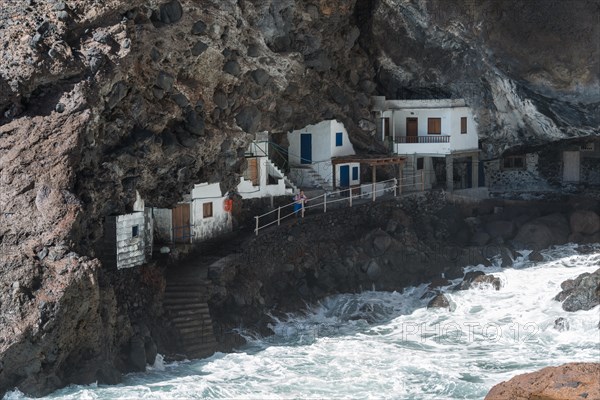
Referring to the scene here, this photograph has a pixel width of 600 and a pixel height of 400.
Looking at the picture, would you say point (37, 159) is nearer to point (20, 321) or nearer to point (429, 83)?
point (20, 321)

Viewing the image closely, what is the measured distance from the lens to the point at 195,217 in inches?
1969

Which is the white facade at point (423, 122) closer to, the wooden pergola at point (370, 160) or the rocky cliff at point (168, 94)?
the rocky cliff at point (168, 94)

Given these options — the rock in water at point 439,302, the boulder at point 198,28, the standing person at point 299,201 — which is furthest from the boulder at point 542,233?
the boulder at point 198,28

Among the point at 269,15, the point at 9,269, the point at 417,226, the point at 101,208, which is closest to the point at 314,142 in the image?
the point at 417,226

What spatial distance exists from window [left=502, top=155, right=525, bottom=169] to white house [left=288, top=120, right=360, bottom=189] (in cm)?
1004

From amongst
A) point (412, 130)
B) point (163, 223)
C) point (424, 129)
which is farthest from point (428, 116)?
point (163, 223)

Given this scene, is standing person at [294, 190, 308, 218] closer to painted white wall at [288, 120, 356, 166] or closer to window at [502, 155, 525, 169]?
painted white wall at [288, 120, 356, 166]

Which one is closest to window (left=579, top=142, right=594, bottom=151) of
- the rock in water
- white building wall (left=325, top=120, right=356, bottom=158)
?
white building wall (left=325, top=120, right=356, bottom=158)

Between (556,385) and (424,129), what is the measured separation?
114 feet

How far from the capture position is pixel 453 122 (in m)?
61.2

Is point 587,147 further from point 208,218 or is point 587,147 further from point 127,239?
point 127,239

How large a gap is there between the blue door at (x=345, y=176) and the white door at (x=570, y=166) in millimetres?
12581

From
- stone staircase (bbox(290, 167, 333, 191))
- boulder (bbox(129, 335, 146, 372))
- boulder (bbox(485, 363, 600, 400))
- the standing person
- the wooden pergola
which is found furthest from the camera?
stone staircase (bbox(290, 167, 333, 191))

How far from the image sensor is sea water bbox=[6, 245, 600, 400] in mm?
40188
